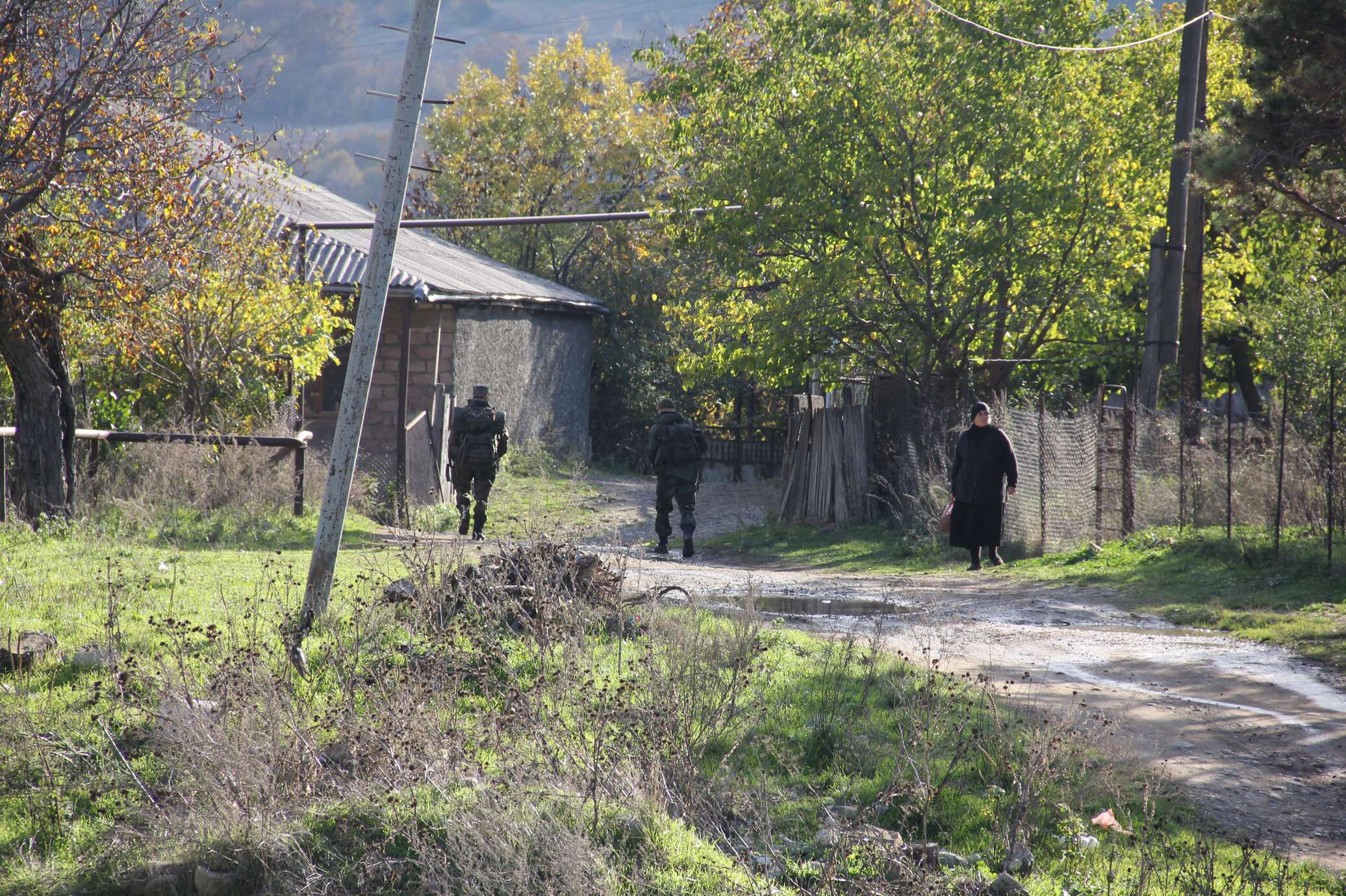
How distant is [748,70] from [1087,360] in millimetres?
7735

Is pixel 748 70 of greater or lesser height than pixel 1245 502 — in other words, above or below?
above

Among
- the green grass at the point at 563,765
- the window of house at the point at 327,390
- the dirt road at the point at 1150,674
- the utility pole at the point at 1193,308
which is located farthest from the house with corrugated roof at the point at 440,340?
the green grass at the point at 563,765

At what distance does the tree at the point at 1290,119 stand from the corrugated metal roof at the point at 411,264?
39.4 feet

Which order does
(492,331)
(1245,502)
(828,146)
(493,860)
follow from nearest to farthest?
(493,860) → (1245,502) → (828,146) → (492,331)

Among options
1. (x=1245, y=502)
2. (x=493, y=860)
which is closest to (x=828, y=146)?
(x=1245, y=502)

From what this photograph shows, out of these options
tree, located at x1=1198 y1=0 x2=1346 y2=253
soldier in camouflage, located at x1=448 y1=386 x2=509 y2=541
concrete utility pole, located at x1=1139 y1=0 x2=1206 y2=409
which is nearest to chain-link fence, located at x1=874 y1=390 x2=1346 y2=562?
concrete utility pole, located at x1=1139 y1=0 x2=1206 y2=409

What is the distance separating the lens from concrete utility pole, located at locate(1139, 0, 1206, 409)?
591 inches

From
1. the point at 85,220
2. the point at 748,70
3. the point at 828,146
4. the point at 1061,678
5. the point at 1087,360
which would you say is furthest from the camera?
the point at 1087,360

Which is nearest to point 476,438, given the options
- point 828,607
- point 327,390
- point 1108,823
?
point 828,607

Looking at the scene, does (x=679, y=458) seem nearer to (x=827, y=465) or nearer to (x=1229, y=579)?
Result: (x=827, y=465)

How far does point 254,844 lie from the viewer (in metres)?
4.79

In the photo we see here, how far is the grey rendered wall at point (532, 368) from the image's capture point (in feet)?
81.3

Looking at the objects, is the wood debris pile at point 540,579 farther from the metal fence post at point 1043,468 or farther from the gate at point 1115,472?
the gate at point 1115,472

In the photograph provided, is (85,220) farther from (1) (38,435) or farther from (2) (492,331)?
(2) (492,331)
